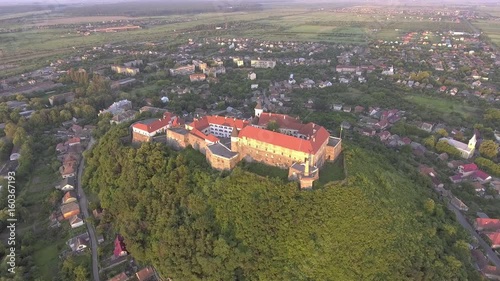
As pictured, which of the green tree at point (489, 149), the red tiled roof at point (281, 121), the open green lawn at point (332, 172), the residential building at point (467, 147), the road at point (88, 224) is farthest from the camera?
the residential building at point (467, 147)

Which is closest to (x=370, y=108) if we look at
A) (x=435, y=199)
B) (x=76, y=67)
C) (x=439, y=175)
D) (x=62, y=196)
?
(x=439, y=175)

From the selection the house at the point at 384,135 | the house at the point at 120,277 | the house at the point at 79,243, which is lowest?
the house at the point at 384,135

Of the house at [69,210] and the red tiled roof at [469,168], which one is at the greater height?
the house at [69,210]

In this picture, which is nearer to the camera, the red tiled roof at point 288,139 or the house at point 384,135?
the red tiled roof at point 288,139

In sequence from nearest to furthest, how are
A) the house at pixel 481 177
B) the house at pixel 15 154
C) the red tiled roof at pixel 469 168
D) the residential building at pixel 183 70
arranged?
the house at pixel 481 177
the red tiled roof at pixel 469 168
the house at pixel 15 154
the residential building at pixel 183 70

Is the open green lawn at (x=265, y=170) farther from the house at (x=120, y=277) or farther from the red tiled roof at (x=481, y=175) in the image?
the red tiled roof at (x=481, y=175)

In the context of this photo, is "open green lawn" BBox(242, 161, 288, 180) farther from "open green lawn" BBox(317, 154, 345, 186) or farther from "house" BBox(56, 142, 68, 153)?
"house" BBox(56, 142, 68, 153)

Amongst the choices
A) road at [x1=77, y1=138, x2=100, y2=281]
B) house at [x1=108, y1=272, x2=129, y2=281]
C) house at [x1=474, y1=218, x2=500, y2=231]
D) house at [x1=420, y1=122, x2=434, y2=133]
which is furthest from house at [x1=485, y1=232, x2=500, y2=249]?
road at [x1=77, y1=138, x2=100, y2=281]

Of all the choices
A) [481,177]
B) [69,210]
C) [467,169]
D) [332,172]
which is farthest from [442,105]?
[69,210]

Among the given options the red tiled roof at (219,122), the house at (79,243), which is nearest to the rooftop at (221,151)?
the red tiled roof at (219,122)
